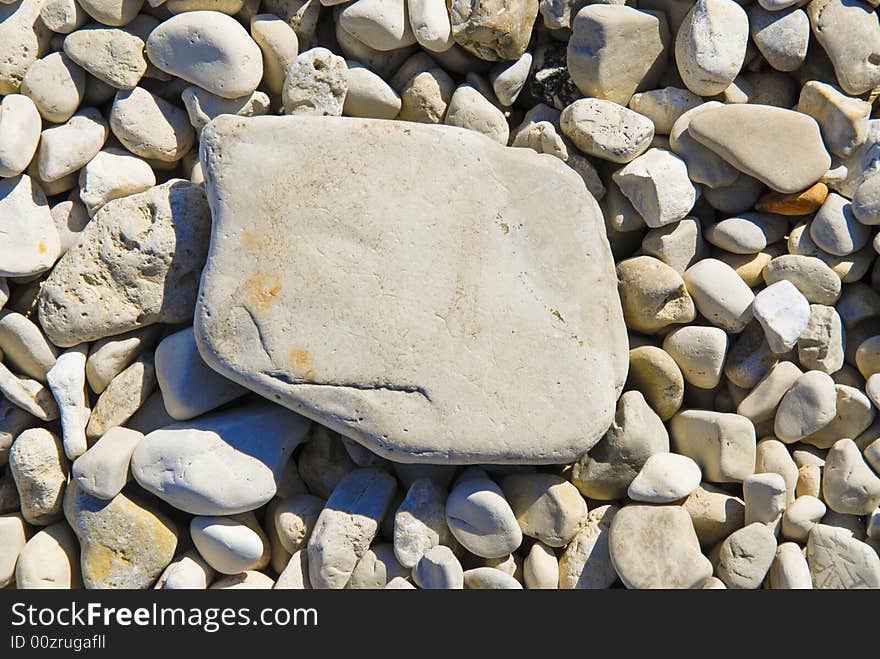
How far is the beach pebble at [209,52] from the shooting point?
7.47 ft

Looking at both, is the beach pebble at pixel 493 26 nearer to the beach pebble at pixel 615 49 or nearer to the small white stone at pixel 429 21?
the small white stone at pixel 429 21

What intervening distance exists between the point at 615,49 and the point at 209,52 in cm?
111

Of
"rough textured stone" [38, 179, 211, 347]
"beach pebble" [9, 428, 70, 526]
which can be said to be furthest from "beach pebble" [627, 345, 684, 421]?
"beach pebble" [9, 428, 70, 526]

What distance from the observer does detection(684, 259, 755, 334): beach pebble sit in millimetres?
2289

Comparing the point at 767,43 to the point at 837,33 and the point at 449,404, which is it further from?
the point at 449,404

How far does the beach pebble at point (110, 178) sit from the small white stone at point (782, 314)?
5.66 feet


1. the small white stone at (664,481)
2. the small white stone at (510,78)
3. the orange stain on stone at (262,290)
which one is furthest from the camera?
the small white stone at (510,78)

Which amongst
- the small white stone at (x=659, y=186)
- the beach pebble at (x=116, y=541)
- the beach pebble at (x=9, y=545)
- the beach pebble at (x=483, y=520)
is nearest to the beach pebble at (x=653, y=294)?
the small white stone at (x=659, y=186)

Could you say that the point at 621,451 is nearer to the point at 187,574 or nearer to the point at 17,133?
the point at 187,574

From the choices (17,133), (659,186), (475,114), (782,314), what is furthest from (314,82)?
(782,314)

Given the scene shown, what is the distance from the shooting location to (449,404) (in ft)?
6.97

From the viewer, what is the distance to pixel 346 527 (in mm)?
2201

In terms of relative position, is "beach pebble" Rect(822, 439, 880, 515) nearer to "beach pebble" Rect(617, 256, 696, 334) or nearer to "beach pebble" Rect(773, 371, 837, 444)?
"beach pebble" Rect(773, 371, 837, 444)

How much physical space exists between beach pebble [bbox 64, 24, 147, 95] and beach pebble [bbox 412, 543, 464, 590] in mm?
1536
